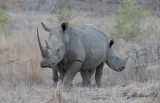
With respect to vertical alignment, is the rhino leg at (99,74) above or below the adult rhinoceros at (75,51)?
below

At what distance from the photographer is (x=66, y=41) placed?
726cm

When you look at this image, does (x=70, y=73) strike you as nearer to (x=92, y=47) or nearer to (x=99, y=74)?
(x=92, y=47)

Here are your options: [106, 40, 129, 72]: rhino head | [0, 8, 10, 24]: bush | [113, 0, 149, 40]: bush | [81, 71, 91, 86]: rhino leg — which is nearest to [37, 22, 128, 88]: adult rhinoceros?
[106, 40, 129, 72]: rhino head

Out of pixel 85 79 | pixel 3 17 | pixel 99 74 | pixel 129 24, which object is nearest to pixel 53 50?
pixel 85 79

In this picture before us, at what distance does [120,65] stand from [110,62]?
0.92 ft

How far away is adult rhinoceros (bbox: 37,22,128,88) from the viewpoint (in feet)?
22.5

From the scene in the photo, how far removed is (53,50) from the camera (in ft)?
22.3

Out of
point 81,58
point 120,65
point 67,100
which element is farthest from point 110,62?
point 67,100

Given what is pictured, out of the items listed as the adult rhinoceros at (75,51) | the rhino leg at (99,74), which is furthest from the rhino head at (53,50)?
the rhino leg at (99,74)

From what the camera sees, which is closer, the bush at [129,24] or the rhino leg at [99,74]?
the rhino leg at [99,74]

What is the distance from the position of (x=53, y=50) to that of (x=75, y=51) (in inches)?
27.6

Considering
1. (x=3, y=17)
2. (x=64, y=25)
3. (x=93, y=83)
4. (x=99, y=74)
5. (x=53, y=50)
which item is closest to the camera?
(x=53, y=50)

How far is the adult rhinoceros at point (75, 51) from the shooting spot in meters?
6.84

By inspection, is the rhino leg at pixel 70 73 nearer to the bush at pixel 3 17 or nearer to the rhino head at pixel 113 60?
the rhino head at pixel 113 60
